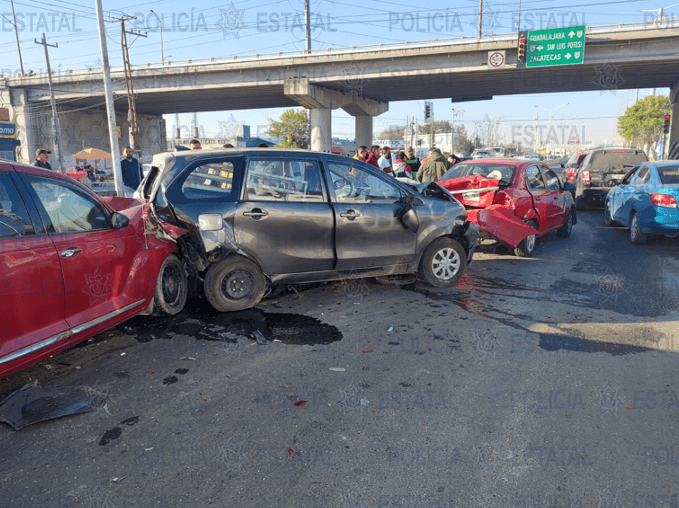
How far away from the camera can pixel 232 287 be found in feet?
18.3

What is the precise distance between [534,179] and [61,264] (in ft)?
26.2

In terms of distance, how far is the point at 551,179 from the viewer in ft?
32.8

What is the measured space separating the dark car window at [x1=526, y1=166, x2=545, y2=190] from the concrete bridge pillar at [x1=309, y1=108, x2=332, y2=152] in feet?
97.8

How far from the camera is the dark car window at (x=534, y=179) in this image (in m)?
9.01

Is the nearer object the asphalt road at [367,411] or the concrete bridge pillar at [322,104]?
the asphalt road at [367,411]

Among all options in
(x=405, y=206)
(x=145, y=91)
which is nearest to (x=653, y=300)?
(x=405, y=206)

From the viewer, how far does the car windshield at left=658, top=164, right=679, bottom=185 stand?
940cm

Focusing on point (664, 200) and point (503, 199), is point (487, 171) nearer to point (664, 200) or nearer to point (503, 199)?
point (503, 199)

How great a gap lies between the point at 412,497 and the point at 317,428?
2.75 ft

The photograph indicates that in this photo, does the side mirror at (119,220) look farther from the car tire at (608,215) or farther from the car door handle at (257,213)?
the car tire at (608,215)

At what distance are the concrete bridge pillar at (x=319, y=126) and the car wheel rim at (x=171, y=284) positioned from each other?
3369cm

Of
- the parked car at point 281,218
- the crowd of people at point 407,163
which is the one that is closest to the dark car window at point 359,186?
the parked car at point 281,218

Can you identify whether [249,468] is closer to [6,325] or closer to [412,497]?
[412,497]

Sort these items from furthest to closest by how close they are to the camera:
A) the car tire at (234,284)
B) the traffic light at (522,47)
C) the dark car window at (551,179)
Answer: the traffic light at (522,47), the dark car window at (551,179), the car tire at (234,284)
